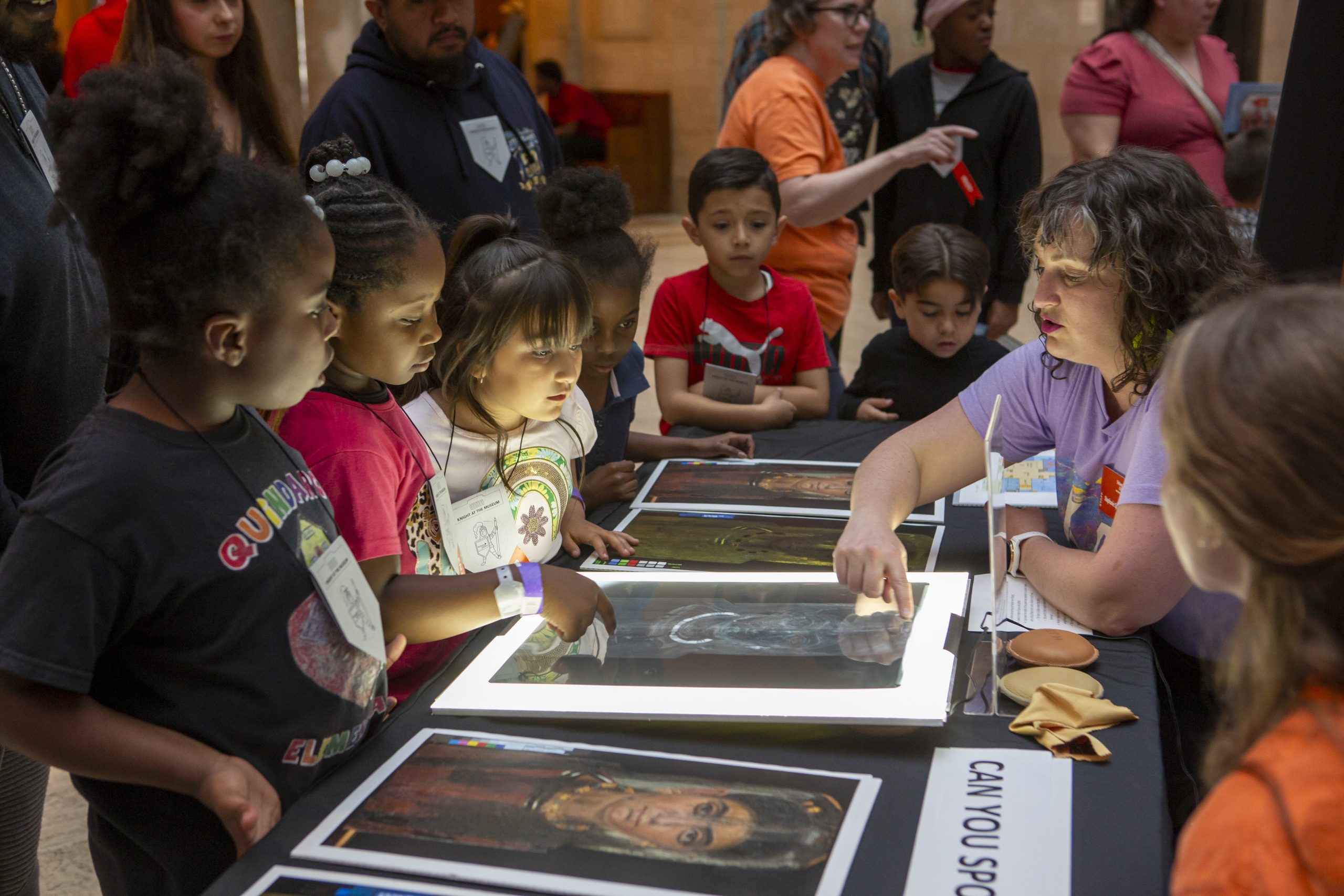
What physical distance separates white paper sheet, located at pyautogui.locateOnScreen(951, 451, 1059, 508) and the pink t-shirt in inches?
73.2

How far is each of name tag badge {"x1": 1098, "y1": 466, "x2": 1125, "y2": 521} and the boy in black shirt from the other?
4.13ft

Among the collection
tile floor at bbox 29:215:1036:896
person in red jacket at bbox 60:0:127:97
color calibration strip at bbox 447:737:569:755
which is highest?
person in red jacket at bbox 60:0:127:97

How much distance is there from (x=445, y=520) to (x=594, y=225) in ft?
3.62

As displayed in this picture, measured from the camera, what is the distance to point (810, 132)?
336 cm

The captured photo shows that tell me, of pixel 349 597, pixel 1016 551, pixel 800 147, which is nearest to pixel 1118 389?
pixel 1016 551

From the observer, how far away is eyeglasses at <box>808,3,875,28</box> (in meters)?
3.30

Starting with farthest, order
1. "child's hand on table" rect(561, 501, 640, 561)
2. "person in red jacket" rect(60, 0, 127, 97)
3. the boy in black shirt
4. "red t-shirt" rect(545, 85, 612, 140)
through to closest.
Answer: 1. "red t-shirt" rect(545, 85, 612, 140)
2. "person in red jacket" rect(60, 0, 127, 97)
3. the boy in black shirt
4. "child's hand on table" rect(561, 501, 640, 561)

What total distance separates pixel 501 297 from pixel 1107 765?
114 cm

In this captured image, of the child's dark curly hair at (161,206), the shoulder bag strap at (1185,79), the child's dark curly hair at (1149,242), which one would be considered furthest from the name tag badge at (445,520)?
the shoulder bag strap at (1185,79)

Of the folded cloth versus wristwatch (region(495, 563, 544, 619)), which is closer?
the folded cloth

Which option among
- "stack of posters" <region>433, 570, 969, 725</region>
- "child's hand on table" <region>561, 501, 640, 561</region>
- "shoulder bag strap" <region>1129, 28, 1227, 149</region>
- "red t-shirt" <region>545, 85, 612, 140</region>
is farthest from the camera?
"red t-shirt" <region>545, 85, 612, 140</region>

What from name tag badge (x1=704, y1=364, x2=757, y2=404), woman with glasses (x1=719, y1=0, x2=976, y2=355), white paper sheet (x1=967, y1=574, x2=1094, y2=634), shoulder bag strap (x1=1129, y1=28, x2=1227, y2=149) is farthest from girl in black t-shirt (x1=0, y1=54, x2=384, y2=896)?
shoulder bag strap (x1=1129, y1=28, x2=1227, y2=149)

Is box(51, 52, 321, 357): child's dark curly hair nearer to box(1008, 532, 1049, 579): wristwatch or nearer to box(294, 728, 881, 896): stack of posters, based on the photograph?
box(294, 728, 881, 896): stack of posters

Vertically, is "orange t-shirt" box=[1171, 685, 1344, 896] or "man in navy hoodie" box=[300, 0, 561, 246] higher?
"man in navy hoodie" box=[300, 0, 561, 246]
